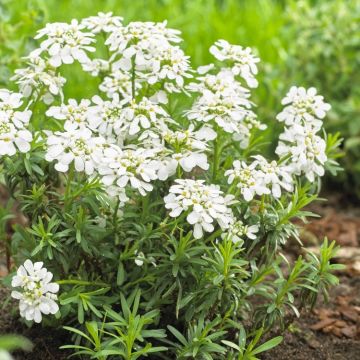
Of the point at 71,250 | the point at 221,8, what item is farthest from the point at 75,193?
the point at 221,8

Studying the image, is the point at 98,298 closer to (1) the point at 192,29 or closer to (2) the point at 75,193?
(2) the point at 75,193

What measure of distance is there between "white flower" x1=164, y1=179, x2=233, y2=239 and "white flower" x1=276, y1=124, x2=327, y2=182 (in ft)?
1.35

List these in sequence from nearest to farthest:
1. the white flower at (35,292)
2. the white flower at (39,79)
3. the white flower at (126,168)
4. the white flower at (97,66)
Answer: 1. the white flower at (126,168)
2. the white flower at (35,292)
3. the white flower at (39,79)
4. the white flower at (97,66)

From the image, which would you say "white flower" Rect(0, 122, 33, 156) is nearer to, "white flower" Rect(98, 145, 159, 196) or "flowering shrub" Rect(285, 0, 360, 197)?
"white flower" Rect(98, 145, 159, 196)

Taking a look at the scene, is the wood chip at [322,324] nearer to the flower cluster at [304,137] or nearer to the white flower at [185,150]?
the flower cluster at [304,137]

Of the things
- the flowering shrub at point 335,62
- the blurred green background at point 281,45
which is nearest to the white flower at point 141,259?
the blurred green background at point 281,45

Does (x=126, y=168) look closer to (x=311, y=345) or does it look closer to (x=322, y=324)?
(x=311, y=345)

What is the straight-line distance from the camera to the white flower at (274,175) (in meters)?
2.84

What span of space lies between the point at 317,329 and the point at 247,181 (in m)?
1.07

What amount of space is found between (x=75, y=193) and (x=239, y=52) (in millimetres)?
831

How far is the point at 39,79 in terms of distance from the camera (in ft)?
9.92

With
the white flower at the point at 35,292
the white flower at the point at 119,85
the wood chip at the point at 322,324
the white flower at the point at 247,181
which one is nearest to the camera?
the white flower at the point at 35,292

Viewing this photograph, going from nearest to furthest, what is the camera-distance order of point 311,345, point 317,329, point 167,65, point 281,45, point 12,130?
point 12,130 → point 167,65 → point 311,345 → point 317,329 → point 281,45

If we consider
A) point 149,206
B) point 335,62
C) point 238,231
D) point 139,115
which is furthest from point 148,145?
point 335,62
